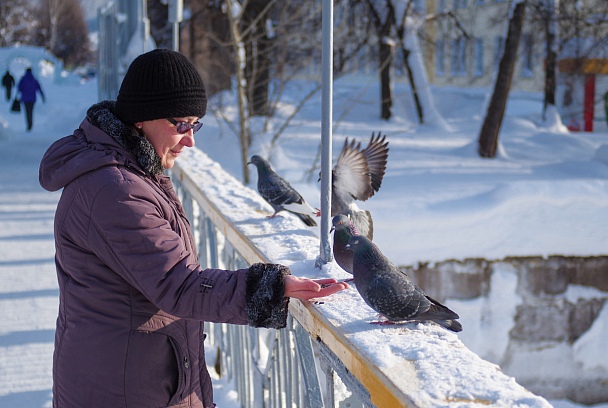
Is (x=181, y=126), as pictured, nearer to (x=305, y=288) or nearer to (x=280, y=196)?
(x=305, y=288)

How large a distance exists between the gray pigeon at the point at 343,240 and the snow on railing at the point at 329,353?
0.16 feet

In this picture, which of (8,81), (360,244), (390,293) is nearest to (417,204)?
(360,244)

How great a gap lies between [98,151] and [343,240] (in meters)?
0.91

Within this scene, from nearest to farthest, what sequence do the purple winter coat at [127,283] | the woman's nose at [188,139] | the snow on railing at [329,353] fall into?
the snow on railing at [329,353] → the purple winter coat at [127,283] → the woman's nose at [188,139]

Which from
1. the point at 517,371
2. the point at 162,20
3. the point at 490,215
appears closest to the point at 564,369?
the point at 517,371

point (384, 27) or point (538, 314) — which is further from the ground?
point (384, 27)

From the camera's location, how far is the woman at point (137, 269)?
1.80 meters

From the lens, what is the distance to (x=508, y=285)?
8.73 m

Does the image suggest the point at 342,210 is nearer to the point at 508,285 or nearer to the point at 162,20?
the point at 508,285

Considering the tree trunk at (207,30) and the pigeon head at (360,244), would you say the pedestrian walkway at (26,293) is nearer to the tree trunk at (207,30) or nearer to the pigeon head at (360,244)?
the pigeon head at (360,244)

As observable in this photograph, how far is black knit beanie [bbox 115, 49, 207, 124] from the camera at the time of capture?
1915 mm

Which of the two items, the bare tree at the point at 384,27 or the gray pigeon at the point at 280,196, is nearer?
the gray pigeon at the point at 280,196

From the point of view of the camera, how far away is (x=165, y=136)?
2014mm

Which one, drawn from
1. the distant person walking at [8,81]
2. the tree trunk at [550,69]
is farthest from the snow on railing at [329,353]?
the distant person walking at [8,81]
